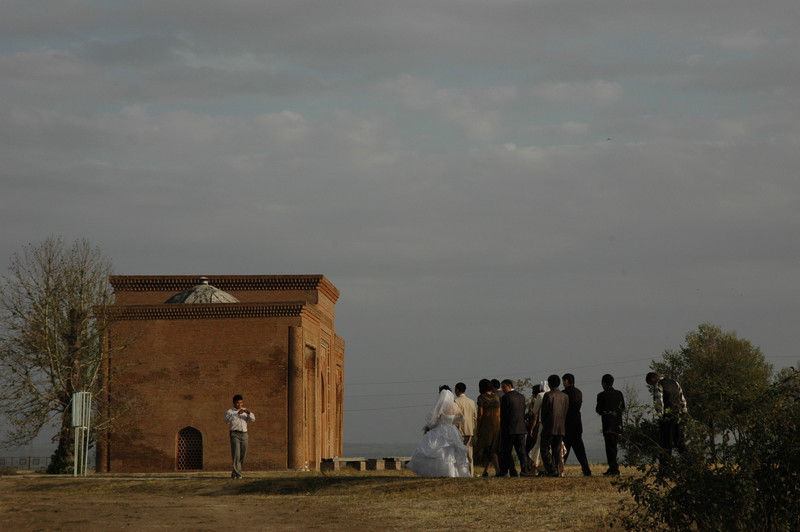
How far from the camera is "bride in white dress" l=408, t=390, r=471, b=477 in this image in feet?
56.8

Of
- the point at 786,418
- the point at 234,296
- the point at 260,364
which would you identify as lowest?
the point at 786,418

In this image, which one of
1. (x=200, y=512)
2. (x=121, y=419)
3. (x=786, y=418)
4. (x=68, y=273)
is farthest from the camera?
(x=68, y=273)

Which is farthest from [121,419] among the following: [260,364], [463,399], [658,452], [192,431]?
[658,452]

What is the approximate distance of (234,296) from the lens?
34438mm

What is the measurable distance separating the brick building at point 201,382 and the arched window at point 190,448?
0.03 m

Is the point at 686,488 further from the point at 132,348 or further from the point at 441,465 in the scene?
the point at 132,348

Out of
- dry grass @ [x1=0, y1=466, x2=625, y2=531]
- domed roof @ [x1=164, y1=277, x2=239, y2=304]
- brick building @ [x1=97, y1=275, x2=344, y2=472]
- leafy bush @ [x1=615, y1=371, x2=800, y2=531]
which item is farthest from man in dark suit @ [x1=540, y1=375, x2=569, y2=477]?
domed roof @ [x1=164, y1=277, x2=239, y2=304]

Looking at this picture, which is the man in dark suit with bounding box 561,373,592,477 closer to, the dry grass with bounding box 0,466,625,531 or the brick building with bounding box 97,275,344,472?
the dry grass with bounding box 0,466,625,531

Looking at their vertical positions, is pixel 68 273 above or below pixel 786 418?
Answer: above

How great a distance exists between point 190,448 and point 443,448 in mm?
13329

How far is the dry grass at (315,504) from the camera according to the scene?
12.4m

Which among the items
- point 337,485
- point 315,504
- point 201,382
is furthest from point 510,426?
point 201,382

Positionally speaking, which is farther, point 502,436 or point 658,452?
point 502,436

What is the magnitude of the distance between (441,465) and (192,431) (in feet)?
43.7
